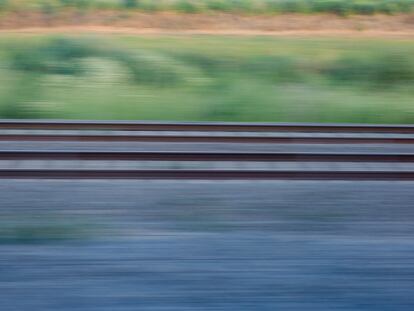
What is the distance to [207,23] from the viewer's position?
24.8 meters

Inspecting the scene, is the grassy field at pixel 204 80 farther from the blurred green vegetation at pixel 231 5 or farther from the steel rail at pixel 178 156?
the blurred green vegetation at pixel 231 5

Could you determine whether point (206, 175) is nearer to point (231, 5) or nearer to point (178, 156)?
point (178, 156)

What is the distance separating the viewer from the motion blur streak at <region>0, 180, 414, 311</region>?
3.97 meters

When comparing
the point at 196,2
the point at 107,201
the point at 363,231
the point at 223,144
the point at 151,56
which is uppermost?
the point at 196,2

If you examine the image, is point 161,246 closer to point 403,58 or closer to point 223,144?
point 223,144

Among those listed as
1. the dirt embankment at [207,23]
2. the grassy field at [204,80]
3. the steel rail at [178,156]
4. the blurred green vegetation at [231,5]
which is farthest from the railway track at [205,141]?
the blurred green vegetation at [231,5]

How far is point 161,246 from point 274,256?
0.92 meters

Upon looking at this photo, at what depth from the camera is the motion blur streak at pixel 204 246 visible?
397cm

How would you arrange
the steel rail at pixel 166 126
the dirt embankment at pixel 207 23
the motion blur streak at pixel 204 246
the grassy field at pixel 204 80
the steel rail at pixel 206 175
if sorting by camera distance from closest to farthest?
the motion blur streak at pixel 204 246 < the steel rail at pixel 206 175 < the steel rail at pixel 166 126 < the grassy field at pixel 204 80 < the dirt embankment at pixel 207 23

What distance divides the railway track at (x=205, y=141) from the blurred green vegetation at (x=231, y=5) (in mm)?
15424

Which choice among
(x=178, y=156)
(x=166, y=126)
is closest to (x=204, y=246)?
(x=178, y=156)

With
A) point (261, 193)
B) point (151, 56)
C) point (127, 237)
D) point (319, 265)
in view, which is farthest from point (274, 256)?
point (151, 56)

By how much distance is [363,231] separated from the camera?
20.0 ft

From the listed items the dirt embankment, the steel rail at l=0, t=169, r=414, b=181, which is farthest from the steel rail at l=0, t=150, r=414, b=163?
the dirt embankment
